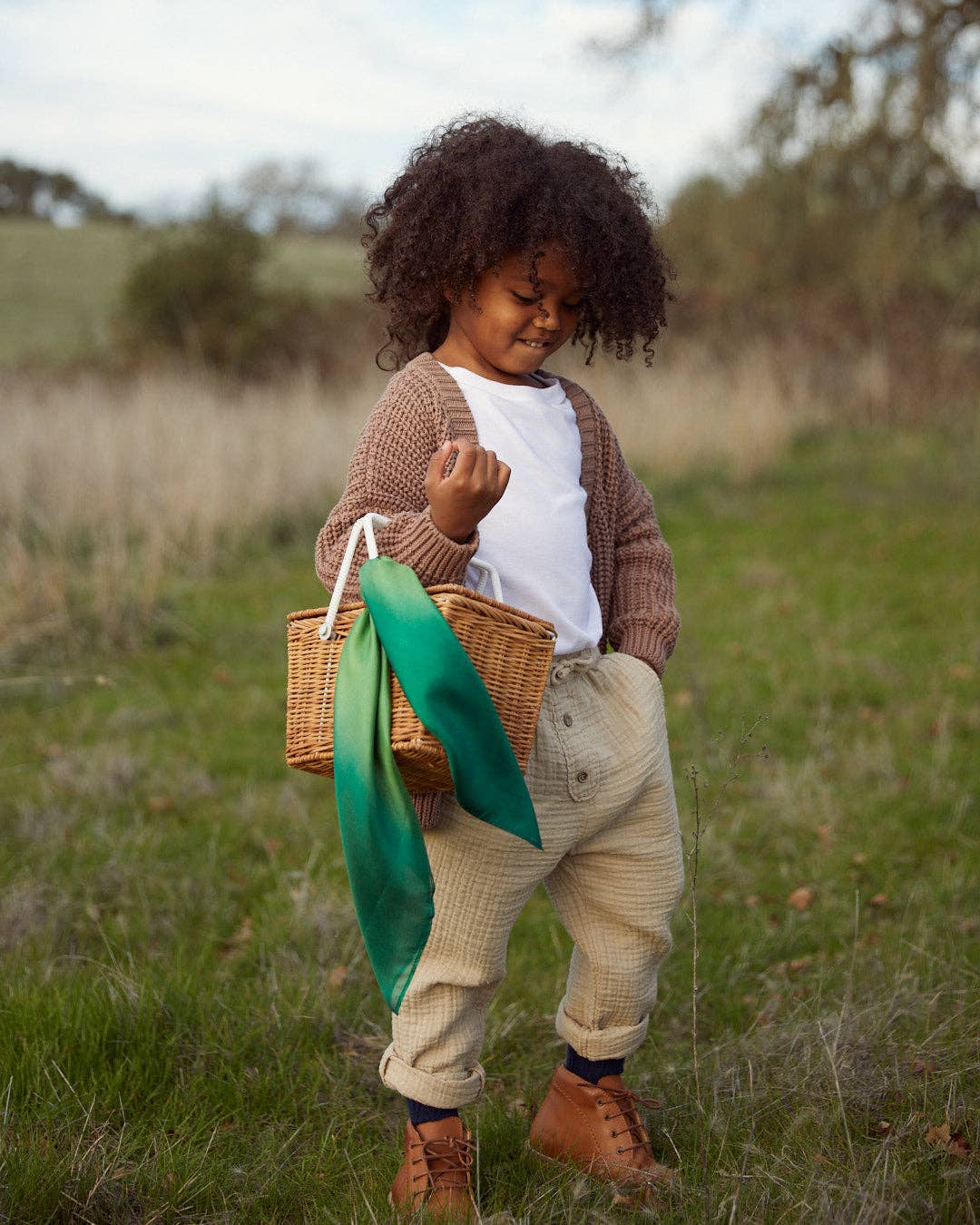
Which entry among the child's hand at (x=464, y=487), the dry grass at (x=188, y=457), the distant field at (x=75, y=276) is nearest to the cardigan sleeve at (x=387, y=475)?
the child's hand at (x=464, y=487)

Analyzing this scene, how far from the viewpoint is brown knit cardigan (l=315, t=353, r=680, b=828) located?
1911mm

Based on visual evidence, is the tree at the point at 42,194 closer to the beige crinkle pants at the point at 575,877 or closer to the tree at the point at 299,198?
the tree at the point at 299,198

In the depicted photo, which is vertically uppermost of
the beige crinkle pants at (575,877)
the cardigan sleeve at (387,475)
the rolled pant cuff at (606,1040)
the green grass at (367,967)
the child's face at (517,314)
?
the child's face at (517,314)

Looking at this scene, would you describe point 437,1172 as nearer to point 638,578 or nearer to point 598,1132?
point 598,1132

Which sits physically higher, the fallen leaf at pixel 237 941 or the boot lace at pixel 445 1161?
the boot lace at pixel 445 1161

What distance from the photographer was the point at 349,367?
52.0ft

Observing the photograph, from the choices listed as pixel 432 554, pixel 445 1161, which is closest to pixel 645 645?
pixel 432 554

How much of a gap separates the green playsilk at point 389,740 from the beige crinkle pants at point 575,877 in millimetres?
187

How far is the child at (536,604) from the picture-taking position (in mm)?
2064

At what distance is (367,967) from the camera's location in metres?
3.03

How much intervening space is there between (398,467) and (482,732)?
53 centimetres

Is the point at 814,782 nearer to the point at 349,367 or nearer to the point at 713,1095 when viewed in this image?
A: the point at 713,1095

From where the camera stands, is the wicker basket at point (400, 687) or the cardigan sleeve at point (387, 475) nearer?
the wicker basket at point (400, 687)

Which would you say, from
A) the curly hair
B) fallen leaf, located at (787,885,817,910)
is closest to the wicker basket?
the curly hair
